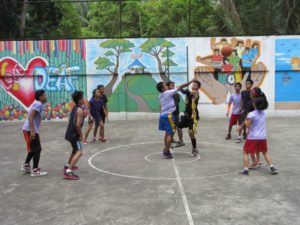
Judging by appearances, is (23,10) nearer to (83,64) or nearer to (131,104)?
(83,64)

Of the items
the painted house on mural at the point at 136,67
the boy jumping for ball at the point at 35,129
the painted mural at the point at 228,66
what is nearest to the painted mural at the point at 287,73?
the painted mural at the point at 228,66

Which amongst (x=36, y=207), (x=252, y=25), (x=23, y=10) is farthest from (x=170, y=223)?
(x=23, y=10)

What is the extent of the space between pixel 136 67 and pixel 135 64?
129mm

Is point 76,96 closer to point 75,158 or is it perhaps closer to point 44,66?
point 75,158

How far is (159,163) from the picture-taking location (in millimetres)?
9375

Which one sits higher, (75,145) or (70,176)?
(75,145)

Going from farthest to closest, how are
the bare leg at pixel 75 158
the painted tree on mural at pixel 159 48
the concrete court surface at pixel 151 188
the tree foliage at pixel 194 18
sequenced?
the tree foliage at pixel 194 18 < the painted tree on mural at pixel 159 48 < the bare leg at pixel 75 158 < the concrete court surface at pixel 151 188

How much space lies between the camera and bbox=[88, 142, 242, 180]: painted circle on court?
845cm

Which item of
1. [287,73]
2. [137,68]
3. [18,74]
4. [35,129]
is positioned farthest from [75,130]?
[287,73]

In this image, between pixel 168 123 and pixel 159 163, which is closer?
pixel 159 163

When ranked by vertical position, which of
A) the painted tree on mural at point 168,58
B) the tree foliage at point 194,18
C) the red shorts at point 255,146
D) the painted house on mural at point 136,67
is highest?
the tree foliage at point 194,18

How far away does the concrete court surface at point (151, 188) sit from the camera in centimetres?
605

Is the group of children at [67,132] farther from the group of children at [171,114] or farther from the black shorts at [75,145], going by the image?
the group of children at [171,114]

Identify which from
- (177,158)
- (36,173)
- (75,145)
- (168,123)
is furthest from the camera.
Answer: (177,158)
